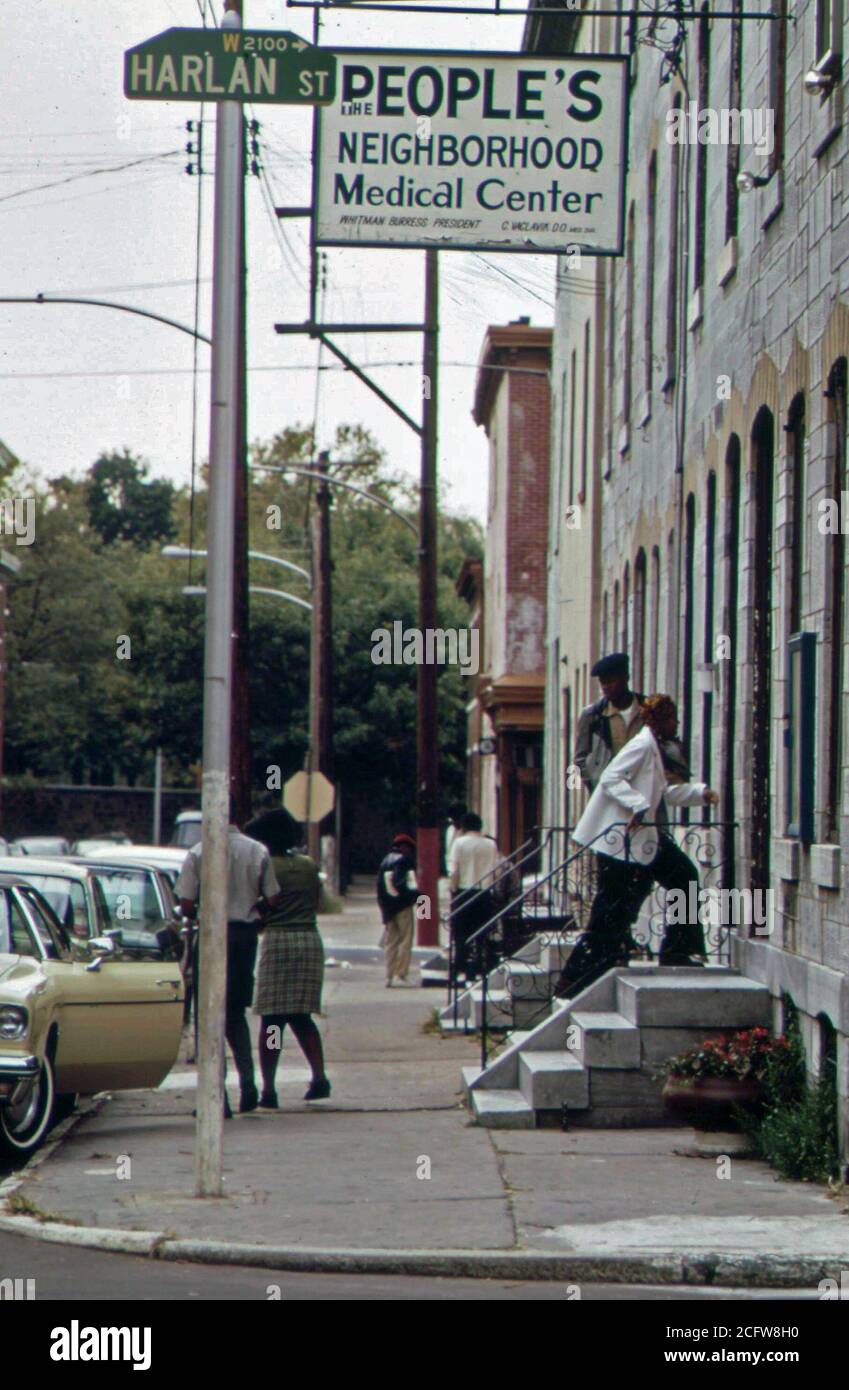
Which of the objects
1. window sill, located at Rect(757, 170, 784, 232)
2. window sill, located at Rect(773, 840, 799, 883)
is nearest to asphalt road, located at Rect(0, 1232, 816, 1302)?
window sill, located at Rect(773, 840, 799, 883)

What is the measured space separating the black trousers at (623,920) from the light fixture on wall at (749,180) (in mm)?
4080

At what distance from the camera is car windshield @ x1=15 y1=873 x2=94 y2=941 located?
1542cm

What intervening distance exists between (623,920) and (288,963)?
6.89 ft

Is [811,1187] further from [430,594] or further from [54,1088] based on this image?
[430,594]

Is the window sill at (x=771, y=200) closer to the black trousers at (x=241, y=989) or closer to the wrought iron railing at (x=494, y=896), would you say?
the wrought iron railing at (x=494, y=896)

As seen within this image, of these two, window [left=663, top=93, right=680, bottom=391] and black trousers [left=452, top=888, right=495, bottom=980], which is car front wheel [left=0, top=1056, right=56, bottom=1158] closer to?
black trousers [left=452, top=888, right=495, bottom=980]

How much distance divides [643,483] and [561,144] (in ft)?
27.9

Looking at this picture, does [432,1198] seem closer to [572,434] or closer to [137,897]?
[137,897]

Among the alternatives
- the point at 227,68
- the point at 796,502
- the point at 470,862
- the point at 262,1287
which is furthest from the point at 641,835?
the point at 470,862

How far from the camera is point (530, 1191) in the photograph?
10398 mm

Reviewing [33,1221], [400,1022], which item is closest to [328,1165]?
[33,1221]

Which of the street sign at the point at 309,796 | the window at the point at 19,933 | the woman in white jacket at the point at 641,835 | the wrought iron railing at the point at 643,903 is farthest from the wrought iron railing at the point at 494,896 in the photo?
the street sign at the point at 309,796

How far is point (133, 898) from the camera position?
19984 mm

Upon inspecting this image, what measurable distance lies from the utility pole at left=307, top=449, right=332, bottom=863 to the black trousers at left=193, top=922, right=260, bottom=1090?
2637cm
